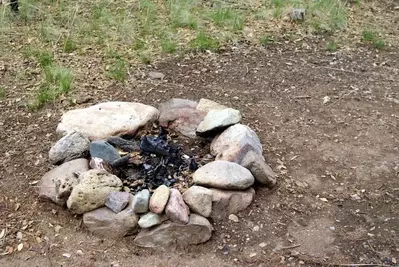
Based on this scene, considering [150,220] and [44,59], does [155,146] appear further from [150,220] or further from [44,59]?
[44,59]

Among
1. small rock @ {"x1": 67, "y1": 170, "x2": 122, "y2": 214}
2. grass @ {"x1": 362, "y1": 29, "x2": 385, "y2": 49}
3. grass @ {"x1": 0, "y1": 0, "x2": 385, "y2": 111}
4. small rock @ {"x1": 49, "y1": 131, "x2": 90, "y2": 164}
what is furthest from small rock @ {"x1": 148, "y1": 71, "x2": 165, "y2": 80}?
grass @ {"x1": 362, "y1": 29, "x2": 385, "y2": 49}

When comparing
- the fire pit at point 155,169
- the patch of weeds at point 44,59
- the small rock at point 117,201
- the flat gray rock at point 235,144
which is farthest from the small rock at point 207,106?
the patch of weeds at point 44,59

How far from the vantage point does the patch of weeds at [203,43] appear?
4.87m

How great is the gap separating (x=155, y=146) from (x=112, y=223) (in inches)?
23.3

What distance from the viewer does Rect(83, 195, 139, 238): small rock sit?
2.75m

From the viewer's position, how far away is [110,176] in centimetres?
290

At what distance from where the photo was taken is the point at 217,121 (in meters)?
3.36

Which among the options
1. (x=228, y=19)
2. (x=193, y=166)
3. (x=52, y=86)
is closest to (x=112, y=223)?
(x=193, y=166)

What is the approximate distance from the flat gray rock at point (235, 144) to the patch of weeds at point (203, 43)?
5.60 feet

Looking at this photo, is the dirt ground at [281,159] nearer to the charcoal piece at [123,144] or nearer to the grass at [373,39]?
the grass at [373,39]

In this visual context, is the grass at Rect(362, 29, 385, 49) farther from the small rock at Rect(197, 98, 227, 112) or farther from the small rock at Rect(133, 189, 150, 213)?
the small rock at Rect(133, 189, 150, 213)

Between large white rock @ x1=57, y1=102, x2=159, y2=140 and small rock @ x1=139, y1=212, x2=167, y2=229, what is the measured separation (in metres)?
0.80

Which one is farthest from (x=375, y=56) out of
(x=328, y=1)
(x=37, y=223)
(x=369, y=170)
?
(x=37, y=223)

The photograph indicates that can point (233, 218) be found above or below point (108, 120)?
below
